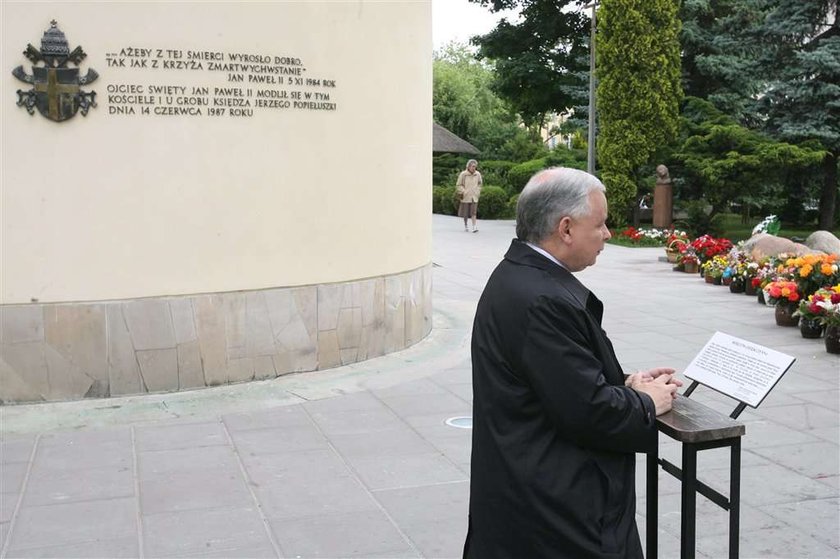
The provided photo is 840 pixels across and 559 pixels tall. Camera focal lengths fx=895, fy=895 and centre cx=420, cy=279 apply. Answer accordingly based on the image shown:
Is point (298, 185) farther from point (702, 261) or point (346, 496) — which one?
point (702, 261)

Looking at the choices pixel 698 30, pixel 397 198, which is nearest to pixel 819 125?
pixel 698 30

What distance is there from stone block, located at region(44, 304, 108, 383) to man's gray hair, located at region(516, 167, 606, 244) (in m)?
5.11

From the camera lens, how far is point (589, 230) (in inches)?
107

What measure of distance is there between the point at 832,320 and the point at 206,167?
6.10 metres

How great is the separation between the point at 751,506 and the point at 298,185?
14.9 ft

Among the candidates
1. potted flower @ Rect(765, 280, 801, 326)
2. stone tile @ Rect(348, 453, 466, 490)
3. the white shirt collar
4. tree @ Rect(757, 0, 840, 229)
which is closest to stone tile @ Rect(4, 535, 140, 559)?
Answer: stone tile @ Rect(348, 453, 466, 490)

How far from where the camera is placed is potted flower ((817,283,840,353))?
874 cm

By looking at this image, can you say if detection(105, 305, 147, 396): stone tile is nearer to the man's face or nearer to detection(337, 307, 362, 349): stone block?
detection(337, 307, 362, 349): stone block

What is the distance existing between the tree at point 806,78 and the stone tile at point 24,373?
18898 mm

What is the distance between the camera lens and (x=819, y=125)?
21.4 m

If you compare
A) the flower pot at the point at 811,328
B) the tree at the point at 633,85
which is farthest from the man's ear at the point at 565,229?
the tree at the point at 633,85

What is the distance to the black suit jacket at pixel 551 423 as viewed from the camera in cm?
256

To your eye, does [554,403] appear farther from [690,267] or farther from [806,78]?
[806,78]

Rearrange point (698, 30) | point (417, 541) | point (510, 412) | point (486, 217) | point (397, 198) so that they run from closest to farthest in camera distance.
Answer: point (510, 412) < point (417, 541) < point (397, 198) < point (698, 30) < point (486, 217)
